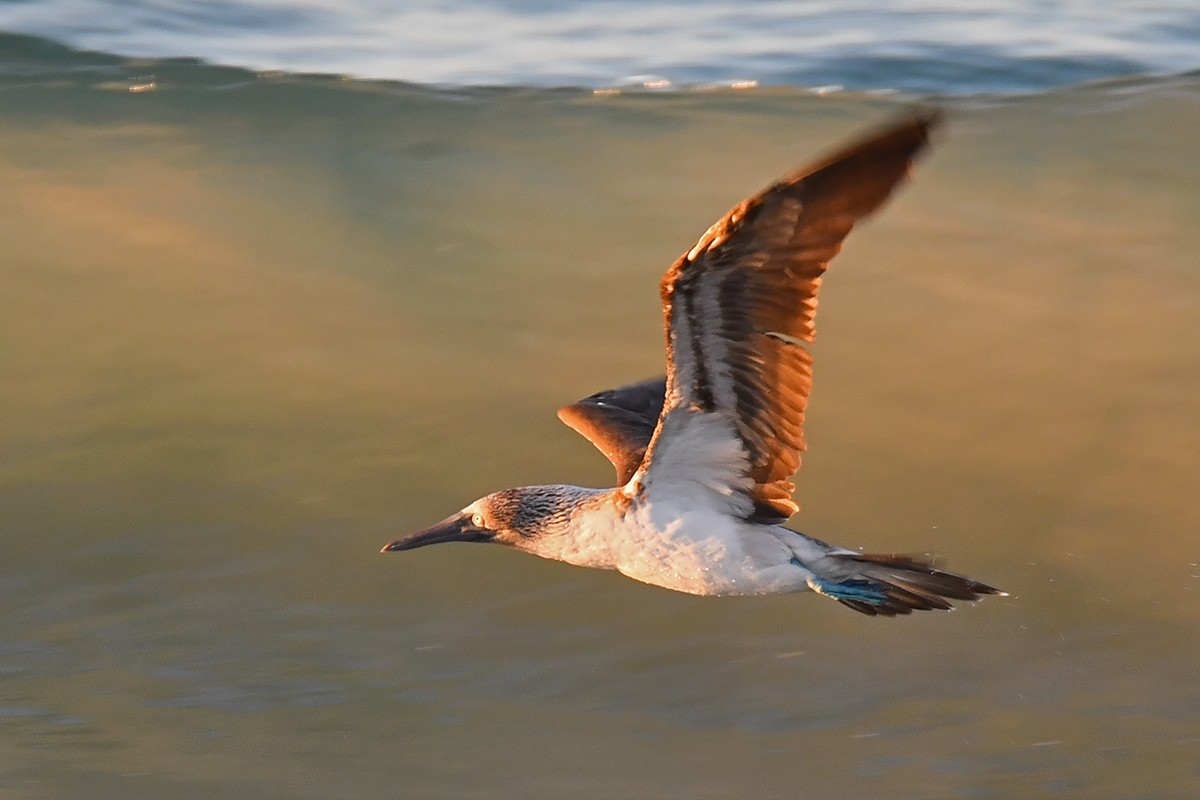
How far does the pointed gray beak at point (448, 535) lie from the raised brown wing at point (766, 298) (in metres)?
0.92

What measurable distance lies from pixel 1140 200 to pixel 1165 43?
341cm

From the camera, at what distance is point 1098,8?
12727 millimetres

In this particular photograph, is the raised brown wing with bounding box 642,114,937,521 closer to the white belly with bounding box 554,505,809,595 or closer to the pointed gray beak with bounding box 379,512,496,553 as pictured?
the white belly with bounding box 554,505,809,595

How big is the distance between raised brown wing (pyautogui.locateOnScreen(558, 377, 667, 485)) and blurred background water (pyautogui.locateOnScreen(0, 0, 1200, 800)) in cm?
73

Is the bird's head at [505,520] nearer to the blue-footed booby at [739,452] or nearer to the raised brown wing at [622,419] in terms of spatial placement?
the blue-footed booby at [739,452]

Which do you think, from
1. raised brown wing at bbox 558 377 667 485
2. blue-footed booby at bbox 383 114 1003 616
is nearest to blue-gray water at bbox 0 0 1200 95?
raised brown wing at bbox 558 377 667 485

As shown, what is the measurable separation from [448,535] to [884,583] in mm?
1578

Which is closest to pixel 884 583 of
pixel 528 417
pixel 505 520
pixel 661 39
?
pixel 505 520

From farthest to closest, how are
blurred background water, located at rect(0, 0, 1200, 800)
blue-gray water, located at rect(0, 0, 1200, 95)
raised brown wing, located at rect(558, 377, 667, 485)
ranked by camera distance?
blue-gray water, located at rect(0, 0, 1200, 95), raised brown wing, located at rect(558, 377, 667, 485), blurred background water, located at rect(0, 0, 1200, 800)

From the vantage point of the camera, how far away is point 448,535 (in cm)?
550

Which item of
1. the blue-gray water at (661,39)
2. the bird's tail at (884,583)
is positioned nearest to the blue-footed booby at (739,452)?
the bird's tail at (884,583)

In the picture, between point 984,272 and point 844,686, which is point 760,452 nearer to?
point 844,686

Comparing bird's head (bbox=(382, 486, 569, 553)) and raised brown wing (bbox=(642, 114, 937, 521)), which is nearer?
raised brown wing (bbox=(642, 114, 937, 521))

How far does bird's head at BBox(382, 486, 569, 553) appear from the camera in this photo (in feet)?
17.1
